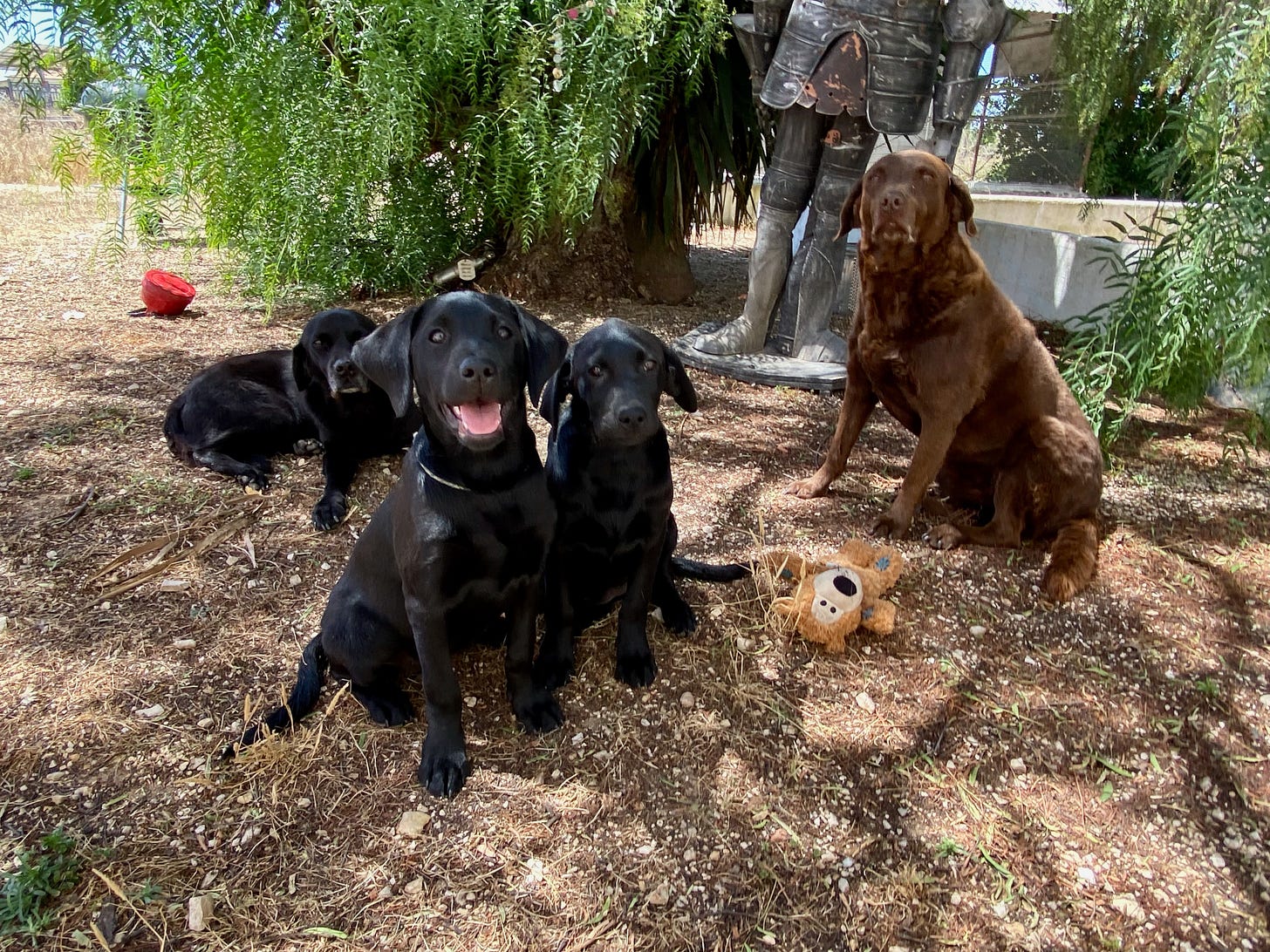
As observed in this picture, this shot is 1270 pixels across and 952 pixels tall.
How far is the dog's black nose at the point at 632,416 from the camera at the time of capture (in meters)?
2.06

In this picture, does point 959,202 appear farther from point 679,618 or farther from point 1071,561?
point 679,618

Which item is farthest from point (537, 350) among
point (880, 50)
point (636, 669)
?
point (880, 50)

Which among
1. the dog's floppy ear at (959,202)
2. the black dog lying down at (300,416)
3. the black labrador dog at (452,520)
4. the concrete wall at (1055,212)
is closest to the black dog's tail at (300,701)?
the black labrador dog at (452,520)

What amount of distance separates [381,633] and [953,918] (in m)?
1.51

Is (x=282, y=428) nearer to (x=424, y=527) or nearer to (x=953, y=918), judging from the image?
(x=424, y=527)

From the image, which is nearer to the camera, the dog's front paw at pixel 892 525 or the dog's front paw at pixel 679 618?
the dog's front paw at pixel 679 618

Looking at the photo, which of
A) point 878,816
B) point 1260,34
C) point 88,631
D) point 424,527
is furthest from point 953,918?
point 1260,34

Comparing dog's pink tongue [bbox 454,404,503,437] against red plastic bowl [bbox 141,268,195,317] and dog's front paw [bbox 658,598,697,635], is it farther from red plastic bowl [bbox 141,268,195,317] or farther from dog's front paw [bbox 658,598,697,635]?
red plastic bowl [bbox 141,268,195,317]

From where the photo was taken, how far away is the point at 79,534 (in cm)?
299

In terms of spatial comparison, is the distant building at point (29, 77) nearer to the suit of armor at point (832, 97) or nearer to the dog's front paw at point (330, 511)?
the dog's front paw at point (330, 511)

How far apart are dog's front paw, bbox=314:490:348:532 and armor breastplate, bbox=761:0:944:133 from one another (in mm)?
2851

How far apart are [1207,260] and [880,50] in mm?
1730

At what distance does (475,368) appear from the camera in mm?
1843

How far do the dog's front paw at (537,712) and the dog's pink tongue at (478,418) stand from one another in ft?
2.50
